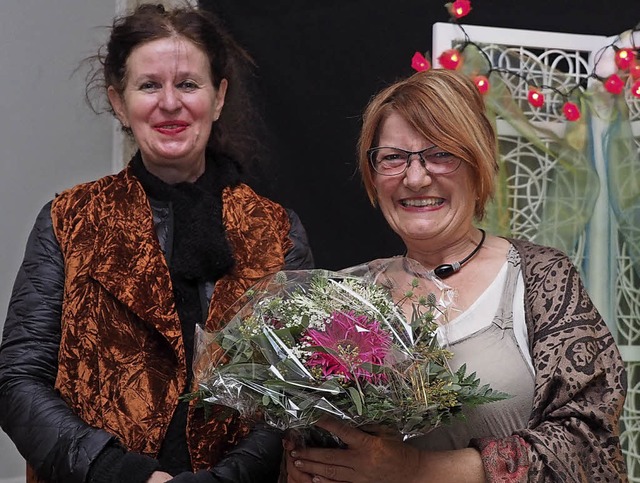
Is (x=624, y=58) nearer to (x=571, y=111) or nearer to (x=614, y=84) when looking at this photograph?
(x=614, y=84)

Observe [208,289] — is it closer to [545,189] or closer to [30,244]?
[30,244]

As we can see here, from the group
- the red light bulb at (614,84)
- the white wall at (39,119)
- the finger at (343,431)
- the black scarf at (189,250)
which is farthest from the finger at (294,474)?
the red light bulb at (614,84)

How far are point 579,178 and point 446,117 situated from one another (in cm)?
150

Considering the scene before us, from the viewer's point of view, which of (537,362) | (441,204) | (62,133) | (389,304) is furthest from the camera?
(62,133)

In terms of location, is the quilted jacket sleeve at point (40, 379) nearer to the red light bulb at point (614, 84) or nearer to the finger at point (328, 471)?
the finger at point (328, 471)

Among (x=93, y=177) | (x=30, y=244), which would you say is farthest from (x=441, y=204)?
(x=93, y=177)

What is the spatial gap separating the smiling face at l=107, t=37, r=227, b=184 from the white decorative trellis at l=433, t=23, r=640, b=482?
1.43 metres

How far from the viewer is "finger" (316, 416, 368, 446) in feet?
5.97

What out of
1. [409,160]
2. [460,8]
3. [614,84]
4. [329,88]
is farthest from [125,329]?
[614,84]

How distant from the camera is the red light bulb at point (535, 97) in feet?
11.0

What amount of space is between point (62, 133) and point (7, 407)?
182 centimetres

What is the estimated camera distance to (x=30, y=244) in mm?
2203

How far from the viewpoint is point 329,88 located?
339 cm

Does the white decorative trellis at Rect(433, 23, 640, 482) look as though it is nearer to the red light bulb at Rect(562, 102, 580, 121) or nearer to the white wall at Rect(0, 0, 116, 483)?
the red light bulb at Rect(562, 102, 580, 121)
